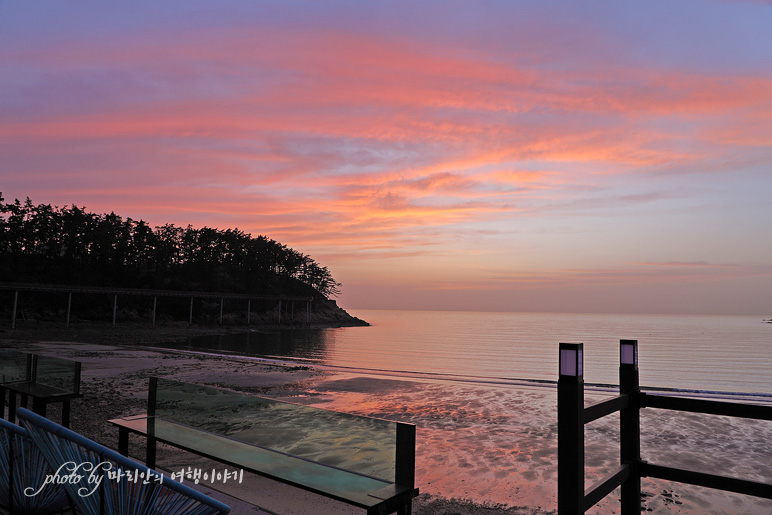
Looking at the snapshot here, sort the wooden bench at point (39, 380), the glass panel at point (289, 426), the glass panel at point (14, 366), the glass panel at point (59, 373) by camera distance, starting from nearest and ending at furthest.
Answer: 1. the glass panel at point (289, 426)
2. the wooden bench at point (39, 380)
3. the glass panel at point (59, 373)
4. the glass panel at point (14, 366)

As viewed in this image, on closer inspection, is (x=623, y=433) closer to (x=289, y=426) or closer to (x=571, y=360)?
(x=571, y=360)

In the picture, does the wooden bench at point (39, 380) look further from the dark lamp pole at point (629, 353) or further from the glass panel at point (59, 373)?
the dark lamp pole at point (629, 353)

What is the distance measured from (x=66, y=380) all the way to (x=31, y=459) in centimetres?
Result: 362

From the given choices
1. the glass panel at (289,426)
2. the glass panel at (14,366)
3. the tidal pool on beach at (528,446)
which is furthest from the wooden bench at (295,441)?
the tidal pool on beach at (528,446)

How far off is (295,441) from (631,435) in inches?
110

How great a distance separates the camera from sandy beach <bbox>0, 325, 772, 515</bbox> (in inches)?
226

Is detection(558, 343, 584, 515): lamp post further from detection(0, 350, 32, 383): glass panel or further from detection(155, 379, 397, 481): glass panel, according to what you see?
detection(0, 350, 32, 383): glass panel

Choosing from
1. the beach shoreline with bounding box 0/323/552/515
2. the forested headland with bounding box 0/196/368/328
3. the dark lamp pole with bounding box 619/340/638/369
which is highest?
the forested headland with bounding box 0/196/368/328

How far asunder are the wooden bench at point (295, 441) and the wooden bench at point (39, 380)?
5.54ft

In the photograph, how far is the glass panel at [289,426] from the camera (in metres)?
3.19

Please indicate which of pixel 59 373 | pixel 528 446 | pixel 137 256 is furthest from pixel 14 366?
pixel 137 256

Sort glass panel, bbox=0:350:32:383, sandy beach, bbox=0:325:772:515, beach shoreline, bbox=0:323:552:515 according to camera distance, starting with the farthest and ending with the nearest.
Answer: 1. glass panel, bbox=0:350:32:383
2. sandy beach, bbox=0:325:772:515
3. beach shoreline, bbox=0:323:552:515

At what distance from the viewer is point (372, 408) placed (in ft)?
42.5

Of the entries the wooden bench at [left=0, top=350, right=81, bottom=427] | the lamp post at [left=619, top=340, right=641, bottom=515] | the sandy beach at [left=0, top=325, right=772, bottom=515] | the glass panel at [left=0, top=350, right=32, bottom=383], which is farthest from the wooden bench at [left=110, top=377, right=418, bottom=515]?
the glass panel at [left=0, top=350, right=32, bottom=383]
